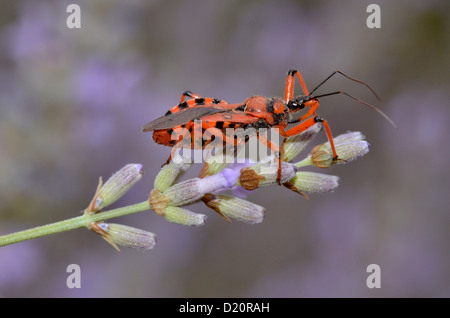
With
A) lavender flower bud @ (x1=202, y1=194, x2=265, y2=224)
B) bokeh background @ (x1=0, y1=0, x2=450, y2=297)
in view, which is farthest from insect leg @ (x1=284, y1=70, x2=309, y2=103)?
bokeh background @ (x1=0, y1=0, x2=450, y2=297)

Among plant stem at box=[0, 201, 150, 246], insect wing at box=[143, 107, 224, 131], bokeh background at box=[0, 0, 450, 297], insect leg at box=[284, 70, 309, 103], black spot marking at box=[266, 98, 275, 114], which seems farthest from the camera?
bokeh background at box=[0, 0, 450, 297]

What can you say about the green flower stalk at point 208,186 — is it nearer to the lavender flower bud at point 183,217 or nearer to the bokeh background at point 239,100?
the lavender flower bud at point 183,217

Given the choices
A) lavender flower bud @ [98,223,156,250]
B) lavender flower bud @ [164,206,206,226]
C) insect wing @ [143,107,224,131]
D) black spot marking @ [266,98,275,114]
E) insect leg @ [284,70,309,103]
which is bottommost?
lavender flower bud @ [98,223,156,250]

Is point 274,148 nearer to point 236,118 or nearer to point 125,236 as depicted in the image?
point 236,118

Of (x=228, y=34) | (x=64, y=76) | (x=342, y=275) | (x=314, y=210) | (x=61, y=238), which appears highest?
(x=228, y=34)

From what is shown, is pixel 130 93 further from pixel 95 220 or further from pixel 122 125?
pixel 95 220

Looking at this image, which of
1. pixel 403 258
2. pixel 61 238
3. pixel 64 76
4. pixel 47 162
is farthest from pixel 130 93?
pixel 403 258

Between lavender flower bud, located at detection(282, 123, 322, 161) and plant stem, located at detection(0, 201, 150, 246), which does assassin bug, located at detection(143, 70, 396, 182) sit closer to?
lavender flower bud, located at detection(282, 123, 322, 161)

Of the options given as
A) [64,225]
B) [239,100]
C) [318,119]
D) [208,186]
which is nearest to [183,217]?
[208,186]
